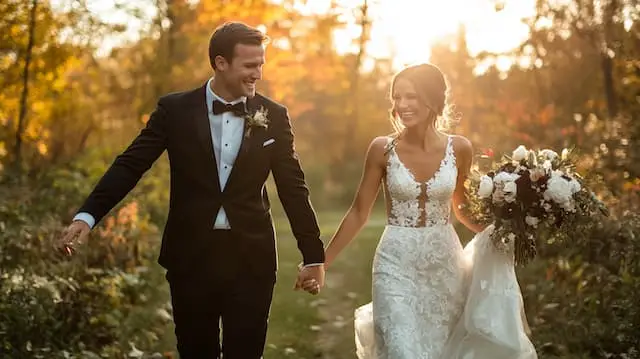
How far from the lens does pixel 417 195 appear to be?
626 cm

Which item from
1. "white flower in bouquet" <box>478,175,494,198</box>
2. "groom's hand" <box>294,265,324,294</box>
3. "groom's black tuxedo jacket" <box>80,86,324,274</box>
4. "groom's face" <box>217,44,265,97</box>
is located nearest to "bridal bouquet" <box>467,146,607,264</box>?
"white flower in bouquet" <box>478,175,494,198</box>

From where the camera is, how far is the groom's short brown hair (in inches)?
196

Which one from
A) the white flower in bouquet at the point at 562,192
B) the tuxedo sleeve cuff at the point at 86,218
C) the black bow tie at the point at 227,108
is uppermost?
the black bow tie at the point at 227,108

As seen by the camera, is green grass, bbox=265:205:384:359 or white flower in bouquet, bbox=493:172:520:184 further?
green grass, bbox=265:205:384:359

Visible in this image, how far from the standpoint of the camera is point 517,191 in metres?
5.94

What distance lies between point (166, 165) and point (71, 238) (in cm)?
1455

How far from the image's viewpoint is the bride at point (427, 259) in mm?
5895

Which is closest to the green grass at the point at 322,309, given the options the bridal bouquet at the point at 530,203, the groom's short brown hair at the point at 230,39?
the bridal bouquet at the point at 530,203

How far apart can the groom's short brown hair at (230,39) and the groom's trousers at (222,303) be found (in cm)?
92

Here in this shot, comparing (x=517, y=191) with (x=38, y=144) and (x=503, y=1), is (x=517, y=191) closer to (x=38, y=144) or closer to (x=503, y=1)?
(x=38, y=144)

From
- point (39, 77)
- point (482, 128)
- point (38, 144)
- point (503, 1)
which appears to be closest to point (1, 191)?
point (39, 77)

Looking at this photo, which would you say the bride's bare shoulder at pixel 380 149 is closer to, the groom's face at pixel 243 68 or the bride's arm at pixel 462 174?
the bride's arm at pixel 462 174

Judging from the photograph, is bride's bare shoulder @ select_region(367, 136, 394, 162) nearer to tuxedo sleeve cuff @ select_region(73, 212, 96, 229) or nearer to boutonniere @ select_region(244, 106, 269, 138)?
boutonniere @ select_region(244, 106, 269, 138)

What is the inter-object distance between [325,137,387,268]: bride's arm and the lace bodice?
0.10 meters
